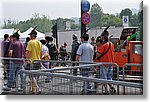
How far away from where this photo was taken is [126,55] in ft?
32.6

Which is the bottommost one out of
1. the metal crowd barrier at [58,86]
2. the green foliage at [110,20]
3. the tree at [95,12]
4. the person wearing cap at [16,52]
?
the metal crowd barrier at [58,86]

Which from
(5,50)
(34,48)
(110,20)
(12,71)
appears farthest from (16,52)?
(110,20)

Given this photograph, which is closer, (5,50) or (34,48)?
(34,48)

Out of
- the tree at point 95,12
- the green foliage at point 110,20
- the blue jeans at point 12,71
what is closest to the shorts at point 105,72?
the tree at point 95,12

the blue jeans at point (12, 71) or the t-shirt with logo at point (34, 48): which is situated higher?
the t-shirt with logo at point (34, 48)

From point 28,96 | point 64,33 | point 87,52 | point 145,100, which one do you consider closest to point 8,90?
point 28,96

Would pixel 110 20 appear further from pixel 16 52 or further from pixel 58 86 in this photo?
pixel 58 86

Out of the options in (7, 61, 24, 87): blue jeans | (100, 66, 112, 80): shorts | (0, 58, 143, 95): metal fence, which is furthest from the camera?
(100, 66, 112, 80): shorts

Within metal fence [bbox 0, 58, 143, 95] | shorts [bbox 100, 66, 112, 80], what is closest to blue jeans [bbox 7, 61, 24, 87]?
metal fence [bbox 0, 58, 143, 95]

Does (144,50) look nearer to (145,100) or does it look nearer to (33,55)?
(145,100)

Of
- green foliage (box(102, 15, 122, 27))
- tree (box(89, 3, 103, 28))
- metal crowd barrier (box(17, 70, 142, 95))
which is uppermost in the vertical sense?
green foliage (box(102, 15, 122, 27))

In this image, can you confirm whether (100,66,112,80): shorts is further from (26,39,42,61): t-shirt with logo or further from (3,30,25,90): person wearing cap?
(3,30,25,90): person wearing cap

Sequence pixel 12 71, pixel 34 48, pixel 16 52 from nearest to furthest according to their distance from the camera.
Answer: pixel 12 71 → pixel 34 48 → pixel 16 52

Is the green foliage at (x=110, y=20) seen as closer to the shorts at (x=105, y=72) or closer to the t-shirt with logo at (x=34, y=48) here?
the t-shirt with logo at (x=34, y=48)
